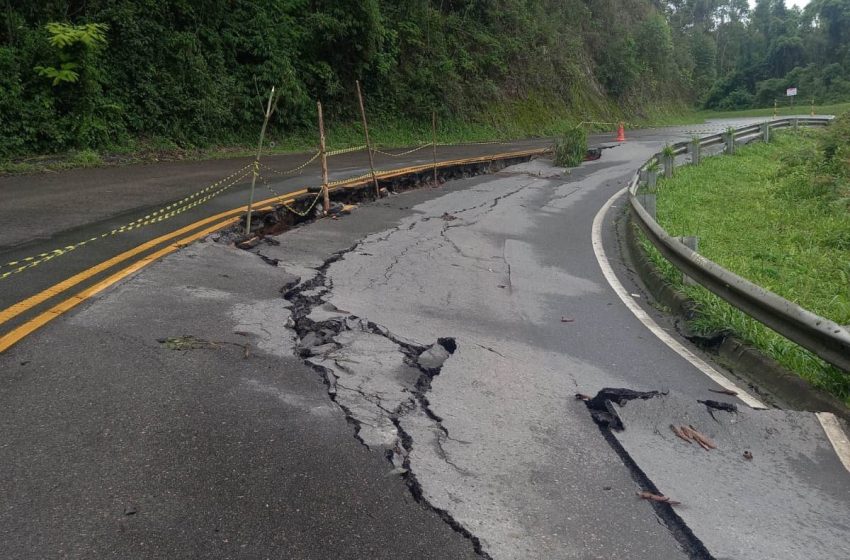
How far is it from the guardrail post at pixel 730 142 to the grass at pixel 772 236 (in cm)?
→ 307

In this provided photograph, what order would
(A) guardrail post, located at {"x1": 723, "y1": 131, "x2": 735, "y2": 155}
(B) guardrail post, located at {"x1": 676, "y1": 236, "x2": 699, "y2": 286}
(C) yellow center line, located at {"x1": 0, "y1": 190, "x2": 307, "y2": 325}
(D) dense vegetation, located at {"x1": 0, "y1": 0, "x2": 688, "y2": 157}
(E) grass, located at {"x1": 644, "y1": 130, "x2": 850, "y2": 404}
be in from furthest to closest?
1. (A) guardrail post, located at {"x1": 723, "y1": 131, "x2": 735, "y2": 155}
2. (D) dense vegetation, located at {"x1": 0, "y1": 0, "x2": 688, "y2": 157}
3. (B) guardrail post, located at {"x1": 676, "y1": 236, "x2": 699, "y2": 286}
4. (E) grass, located at {"x1": 644, "y1": 130, "x2": 850, "y2": 404}
5. (C) yellow center line, located at {"x1": 0, "y1": 190, "x2": 307, "y2": 325}

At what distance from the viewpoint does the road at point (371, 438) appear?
2902mm

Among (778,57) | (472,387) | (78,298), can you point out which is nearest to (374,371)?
(472,387)

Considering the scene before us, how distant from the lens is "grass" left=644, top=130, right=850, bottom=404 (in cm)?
586

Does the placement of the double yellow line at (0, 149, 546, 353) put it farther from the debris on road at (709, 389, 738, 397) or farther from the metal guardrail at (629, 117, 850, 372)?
the metal guardrail at (629, 117, 850, 372)

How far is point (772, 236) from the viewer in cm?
999

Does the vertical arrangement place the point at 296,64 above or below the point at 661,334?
above

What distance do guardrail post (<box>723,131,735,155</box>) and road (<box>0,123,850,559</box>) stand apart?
16182mm

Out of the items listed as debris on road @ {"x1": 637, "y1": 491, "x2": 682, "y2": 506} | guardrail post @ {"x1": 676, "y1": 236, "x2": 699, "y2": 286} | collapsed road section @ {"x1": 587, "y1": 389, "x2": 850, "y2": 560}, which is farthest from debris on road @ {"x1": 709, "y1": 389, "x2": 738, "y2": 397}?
guardrail post @ {"x1": 676, "y1": 236, "x2": 699, "y2": 286}

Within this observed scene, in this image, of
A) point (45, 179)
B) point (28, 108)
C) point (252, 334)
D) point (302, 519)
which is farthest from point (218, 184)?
point (302, 519)

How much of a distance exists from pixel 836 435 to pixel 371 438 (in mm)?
2817

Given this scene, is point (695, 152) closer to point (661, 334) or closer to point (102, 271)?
point (661, 334)

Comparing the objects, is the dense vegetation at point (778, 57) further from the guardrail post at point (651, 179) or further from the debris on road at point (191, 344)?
the debris on road at point (191, 344)

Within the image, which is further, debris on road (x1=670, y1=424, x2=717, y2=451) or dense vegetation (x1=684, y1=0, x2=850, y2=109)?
dense vegetation (x1=684, y1=0, x2=850, y2=109)
